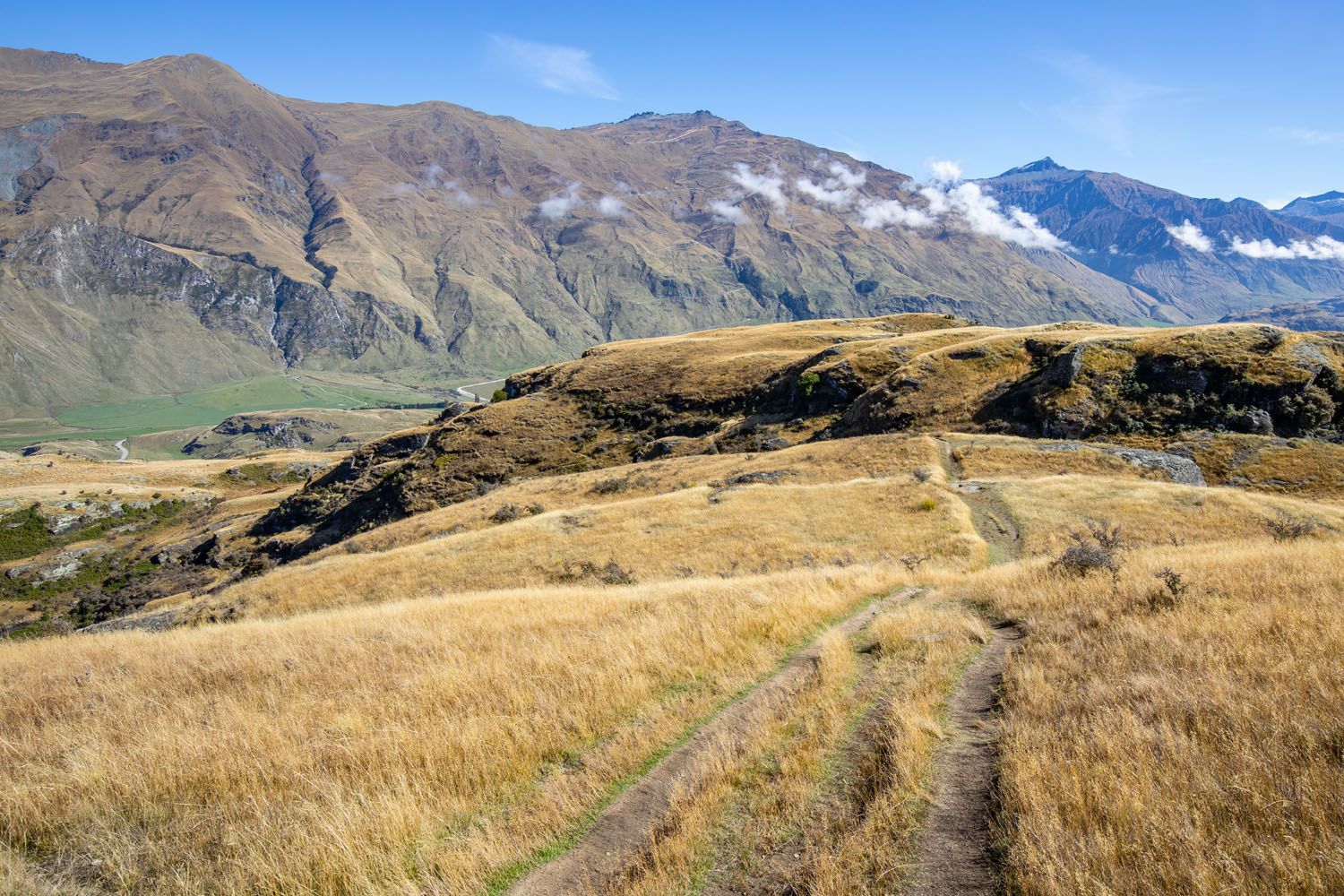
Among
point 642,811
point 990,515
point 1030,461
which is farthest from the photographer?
point 1030,461

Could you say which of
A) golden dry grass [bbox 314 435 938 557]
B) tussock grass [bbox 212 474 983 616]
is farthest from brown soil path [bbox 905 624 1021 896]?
golden dry grass [bbox 314 435 938 557]

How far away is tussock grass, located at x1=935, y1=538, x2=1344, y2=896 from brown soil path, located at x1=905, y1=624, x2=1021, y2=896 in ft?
0.79

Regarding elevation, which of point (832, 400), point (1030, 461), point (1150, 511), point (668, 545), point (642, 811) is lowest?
point (668, 545)

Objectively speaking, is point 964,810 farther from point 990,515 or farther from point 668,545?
point 990,515

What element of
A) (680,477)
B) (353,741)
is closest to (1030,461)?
(680,477)

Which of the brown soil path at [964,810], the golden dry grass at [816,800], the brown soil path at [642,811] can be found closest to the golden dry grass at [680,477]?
the brown soil path at [964,810]

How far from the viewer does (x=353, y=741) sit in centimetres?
774

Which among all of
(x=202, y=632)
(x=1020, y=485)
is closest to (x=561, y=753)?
(x=202, y=632)

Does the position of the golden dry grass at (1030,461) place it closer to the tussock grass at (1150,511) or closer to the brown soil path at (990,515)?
the brown soil path at (990,515)

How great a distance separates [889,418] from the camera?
49312 millimetres

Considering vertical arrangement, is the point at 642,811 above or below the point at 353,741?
above

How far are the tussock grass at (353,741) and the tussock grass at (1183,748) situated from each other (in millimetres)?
4054

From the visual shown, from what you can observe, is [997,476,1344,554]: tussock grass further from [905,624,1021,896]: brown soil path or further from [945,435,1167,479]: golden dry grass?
[905,624,1021,896]: brown soil path

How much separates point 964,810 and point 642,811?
10.2 ft
